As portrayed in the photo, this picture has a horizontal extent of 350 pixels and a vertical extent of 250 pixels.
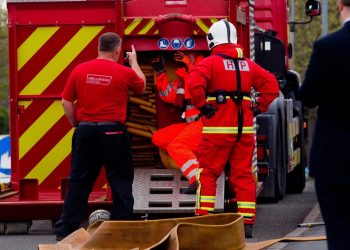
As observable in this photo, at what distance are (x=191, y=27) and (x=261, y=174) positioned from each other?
6.76 feet

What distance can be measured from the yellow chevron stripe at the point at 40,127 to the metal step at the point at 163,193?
0.94 metres

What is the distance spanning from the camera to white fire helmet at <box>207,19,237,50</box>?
36.4ft

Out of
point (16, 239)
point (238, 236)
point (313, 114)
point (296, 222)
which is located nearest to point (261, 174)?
point (296, 222)

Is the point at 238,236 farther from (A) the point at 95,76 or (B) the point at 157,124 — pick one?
(B) the point at 157,124

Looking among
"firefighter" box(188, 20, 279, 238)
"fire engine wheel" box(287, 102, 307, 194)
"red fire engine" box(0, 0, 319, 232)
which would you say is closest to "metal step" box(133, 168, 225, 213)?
"red fire engine" box(0, 0, 319, 232)

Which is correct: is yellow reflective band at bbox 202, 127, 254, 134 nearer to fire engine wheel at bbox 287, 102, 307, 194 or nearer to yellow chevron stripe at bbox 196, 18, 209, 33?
yellow chevron stripe at bbox 196, 18, 209, 33

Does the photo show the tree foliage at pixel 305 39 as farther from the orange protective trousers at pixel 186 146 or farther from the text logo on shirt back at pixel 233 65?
the text logo on shirt back at pixel 233 65

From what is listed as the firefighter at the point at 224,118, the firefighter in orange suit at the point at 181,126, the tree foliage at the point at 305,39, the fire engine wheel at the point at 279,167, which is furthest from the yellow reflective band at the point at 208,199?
the tree foliage at the point at 305,39

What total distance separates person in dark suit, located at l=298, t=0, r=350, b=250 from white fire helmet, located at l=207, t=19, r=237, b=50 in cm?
480

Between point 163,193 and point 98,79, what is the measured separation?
1639mm

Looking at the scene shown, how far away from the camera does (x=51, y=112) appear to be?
1258 cm

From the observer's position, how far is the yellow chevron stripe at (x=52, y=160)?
12609 millimetres

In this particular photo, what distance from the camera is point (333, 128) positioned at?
625 centimetres

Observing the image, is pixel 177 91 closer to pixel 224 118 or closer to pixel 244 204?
pixel 224 118
